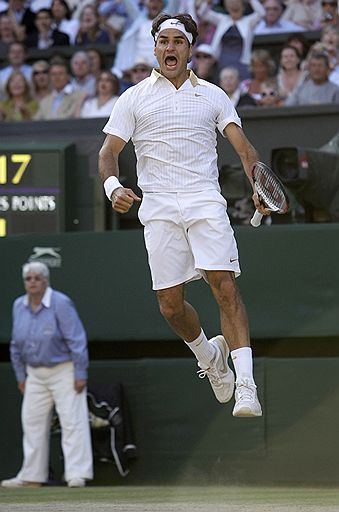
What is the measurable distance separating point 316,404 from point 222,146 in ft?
8.15

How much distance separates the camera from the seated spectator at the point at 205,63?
523 inches

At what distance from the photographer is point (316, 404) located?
1145cm

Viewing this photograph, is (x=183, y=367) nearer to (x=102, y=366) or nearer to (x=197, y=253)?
(x=102, y=366)

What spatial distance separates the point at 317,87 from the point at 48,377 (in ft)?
12.1

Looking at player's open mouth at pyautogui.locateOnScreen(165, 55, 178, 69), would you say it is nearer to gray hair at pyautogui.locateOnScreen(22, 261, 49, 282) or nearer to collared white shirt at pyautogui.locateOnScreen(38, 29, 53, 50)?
gray hair at pyautogui.locateOnScreen(22, 261, 49, 282)

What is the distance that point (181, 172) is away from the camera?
7348 mm

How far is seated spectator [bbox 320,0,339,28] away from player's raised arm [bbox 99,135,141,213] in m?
6.34

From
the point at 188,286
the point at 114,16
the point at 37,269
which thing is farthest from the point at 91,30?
the point at 188,286

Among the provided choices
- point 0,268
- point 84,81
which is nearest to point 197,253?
point 0,268

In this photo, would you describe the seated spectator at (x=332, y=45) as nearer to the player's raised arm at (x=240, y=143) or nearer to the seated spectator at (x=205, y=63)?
the seated spectator at (x=205, y=63)

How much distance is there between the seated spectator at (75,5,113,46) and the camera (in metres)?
15.0

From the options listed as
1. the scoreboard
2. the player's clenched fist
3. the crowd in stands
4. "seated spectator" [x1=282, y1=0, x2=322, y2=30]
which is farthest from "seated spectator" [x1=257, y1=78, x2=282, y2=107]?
the player's clenched fist

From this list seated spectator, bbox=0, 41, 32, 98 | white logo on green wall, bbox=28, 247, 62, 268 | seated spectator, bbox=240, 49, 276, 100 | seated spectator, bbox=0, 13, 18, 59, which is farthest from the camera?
seated spectator, bbox=0, 13, 18, 59

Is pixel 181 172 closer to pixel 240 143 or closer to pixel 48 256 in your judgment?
pixel 240 143
